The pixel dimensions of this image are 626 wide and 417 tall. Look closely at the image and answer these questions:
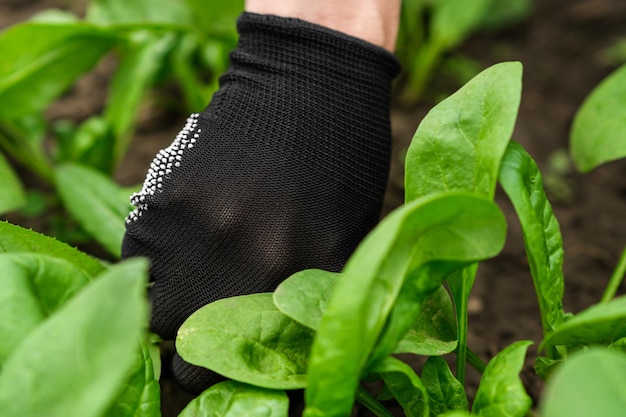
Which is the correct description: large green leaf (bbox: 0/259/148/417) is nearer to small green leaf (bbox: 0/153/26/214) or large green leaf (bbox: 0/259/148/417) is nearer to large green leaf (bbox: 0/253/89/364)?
large green leaf (bbox: 0/253/89/364)

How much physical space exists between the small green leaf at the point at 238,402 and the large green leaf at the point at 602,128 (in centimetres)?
72

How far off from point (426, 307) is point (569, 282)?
0.62 m

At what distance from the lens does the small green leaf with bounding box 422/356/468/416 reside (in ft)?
2.79

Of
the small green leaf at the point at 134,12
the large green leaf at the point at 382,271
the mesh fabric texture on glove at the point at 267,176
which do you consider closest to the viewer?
the large green leaf at the point at 382,271

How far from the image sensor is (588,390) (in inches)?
20.6

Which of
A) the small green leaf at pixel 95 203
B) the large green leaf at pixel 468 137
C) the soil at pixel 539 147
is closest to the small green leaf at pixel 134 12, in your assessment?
the soil at pixel 539 147

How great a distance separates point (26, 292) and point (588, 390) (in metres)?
0.57

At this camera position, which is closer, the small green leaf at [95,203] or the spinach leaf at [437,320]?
the spinach leaf at [437,320]

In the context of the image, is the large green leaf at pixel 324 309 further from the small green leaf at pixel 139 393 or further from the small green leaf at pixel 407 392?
the small green leaf at pixel 139 393

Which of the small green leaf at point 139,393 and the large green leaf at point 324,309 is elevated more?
the large green leaf at point 324,309

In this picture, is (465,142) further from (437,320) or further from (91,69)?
(91,69)

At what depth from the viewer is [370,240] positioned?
2.08 ft

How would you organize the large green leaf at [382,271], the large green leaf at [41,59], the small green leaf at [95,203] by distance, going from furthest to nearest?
the large green leaf at [41,59], the small green leaf at [95,203], the large green leaf at [382,271]

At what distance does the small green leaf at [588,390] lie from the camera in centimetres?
52
